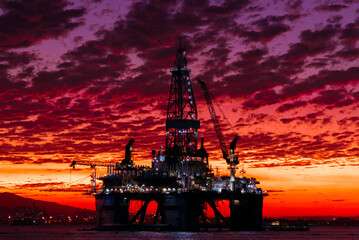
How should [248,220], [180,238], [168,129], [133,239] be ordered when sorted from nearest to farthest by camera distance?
1. [180,238]
2. [133,239]
3. [248,220]
4. [168,129]

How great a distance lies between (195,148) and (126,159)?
17.5 meters

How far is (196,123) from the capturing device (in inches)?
5576

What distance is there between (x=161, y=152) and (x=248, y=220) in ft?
88.7

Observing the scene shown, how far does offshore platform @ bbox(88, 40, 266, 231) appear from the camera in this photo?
12762 centimetres

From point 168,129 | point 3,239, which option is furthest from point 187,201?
point 3,239

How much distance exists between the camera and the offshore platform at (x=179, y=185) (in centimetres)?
12762

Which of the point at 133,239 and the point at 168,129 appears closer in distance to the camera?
the point at 133,239

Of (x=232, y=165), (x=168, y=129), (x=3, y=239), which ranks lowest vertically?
(x=3, y=239)

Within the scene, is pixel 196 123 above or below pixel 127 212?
above

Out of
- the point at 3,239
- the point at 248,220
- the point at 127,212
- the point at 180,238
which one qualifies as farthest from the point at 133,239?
the point at 3,239

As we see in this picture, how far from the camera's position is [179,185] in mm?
130750

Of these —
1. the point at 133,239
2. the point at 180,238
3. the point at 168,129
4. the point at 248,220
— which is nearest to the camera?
the point at 180,238

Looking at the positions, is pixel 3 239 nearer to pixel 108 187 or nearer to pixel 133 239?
pixel 108 187

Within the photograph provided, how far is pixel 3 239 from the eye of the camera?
140250mm
